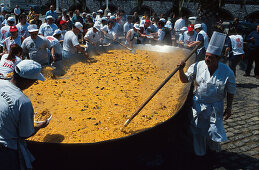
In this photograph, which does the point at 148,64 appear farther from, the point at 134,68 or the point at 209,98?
the point at 209,98

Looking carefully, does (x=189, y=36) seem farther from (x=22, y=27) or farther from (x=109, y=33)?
(x=22, y=27)

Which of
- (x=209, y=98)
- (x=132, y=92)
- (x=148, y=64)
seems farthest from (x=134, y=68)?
(x=209, y=98)

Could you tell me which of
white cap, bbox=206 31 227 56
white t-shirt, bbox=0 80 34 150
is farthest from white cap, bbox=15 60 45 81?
white cap, bbox=206 31 227 56

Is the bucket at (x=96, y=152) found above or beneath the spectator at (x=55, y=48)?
beneath

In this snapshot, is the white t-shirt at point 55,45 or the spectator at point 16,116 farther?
the white t-shirt at point 55,45

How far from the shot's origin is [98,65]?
725 centimetres

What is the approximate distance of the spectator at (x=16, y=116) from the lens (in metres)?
2.22

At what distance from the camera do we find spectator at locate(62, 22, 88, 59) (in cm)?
713

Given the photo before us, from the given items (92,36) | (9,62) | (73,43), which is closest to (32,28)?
(73,43)

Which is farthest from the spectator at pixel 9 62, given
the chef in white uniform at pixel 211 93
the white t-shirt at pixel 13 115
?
the chef in white uniform at pixel 211 93

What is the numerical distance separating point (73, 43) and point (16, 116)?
202 inches

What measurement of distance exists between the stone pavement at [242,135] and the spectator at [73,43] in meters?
4.52

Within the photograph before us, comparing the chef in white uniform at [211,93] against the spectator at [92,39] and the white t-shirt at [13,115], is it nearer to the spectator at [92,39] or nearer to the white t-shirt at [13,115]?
the white t-shirt at [13,115]

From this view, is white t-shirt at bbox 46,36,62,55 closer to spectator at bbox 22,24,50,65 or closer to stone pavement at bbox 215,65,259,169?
spectator at bbox 22,24,50,65
